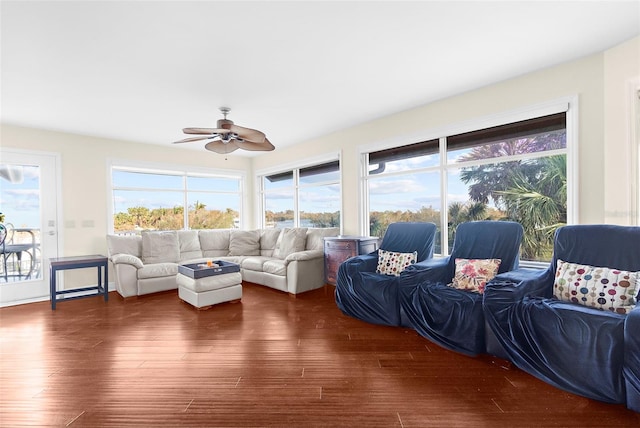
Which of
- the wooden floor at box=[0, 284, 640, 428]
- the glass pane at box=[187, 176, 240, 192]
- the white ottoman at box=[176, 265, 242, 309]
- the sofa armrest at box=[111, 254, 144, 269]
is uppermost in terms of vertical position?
the glass pane at box=[187, 176, 240, 192]

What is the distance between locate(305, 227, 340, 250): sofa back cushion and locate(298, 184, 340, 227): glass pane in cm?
28

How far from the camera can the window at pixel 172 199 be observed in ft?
17.8

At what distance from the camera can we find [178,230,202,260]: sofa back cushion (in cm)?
550

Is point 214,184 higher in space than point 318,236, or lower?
higher

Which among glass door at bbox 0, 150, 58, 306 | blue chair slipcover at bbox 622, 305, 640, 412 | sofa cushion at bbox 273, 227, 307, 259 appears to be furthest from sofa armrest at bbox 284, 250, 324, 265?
glass door at bbox 0, 150, 58, 306

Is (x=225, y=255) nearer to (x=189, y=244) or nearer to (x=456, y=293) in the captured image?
(x=189, y=244)

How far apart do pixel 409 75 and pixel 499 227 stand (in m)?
1.78

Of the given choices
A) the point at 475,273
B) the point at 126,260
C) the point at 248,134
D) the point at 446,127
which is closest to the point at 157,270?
the point at 126,260

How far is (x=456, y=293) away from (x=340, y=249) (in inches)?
73.7

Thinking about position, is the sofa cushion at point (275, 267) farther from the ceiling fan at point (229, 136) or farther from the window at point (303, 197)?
the ceiling fan at point (229, 136)

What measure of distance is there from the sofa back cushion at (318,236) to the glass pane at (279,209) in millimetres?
1173

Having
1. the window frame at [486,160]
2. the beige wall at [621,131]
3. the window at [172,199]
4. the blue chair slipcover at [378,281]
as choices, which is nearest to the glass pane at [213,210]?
the window at [172,199]

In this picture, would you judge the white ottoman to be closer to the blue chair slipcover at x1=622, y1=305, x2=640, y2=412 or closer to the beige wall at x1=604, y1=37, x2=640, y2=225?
the blue chair slipcover at x1=622, y1=305, x2=640, y2=412

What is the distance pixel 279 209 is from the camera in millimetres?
6578
